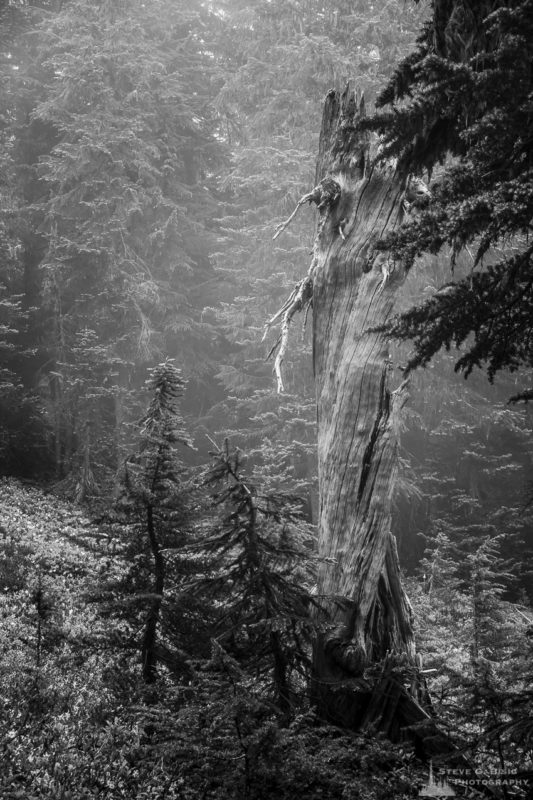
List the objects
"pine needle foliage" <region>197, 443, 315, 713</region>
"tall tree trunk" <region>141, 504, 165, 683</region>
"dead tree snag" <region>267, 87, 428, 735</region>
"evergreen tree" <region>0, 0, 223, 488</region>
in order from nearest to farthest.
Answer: "pine needle foliage" <region>197, 443, 315, 713</region>, "dead tree snag" <region>267, 87, 428, 735</region>, "tall tree trunk" <region>141, 504, 165, 683</region>, "evergreen tree" <region>0, 0, 223, 488</region>

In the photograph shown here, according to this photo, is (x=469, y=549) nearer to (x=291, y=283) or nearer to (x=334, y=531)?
(x=291, y=283)

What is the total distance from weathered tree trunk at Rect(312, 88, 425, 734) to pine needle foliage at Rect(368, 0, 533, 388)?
113cm

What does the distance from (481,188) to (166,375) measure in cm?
379

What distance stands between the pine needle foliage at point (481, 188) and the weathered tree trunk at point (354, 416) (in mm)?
1134

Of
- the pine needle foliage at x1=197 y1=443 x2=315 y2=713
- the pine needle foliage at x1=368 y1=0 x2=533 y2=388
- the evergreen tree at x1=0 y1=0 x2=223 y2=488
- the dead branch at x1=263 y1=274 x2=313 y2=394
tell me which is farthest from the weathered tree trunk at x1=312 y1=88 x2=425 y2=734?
the evergreen tree at x1=0 y1=0 x2=223 y2=488

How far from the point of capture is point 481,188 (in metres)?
2.96

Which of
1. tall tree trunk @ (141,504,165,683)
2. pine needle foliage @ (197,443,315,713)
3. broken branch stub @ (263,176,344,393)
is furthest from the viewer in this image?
tall tree trunk @ (141,504,165,683)

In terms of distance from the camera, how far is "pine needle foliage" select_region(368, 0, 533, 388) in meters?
2.66

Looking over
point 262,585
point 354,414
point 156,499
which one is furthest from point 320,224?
point 262,585

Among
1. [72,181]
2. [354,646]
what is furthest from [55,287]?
[354,646]

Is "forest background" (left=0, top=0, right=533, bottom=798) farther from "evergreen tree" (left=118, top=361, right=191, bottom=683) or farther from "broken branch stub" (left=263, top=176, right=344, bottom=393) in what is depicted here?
"broken branch stub" (left=263, top=176, right=344, bottom=393)

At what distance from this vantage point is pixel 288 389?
57.3ft

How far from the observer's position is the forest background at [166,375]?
5348mm

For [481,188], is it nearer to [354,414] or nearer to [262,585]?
[354,414]
